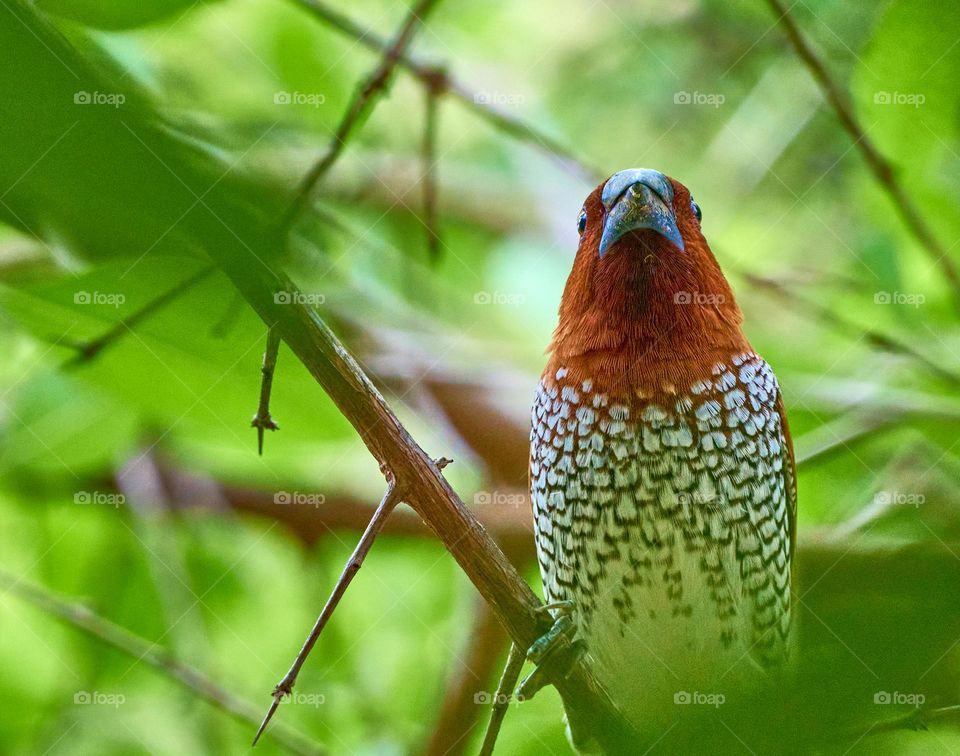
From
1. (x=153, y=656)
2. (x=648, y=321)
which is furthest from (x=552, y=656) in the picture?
(x=153, y=656)

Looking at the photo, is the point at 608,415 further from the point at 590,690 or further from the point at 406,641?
the point at 406,641

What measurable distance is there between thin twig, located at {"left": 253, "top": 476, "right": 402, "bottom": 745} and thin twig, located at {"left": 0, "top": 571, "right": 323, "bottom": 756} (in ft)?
3.65

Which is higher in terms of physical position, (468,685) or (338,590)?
(338,590)

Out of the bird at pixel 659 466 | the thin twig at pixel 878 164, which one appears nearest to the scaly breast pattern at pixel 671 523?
the bird at pixel 659 466

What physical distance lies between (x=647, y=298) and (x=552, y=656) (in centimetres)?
112

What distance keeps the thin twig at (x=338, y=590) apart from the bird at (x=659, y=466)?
1024mm

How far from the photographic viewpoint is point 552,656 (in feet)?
5.81

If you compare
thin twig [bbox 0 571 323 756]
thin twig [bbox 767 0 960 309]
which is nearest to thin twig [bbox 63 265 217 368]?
thin twig [bbox 0 571 323 756]

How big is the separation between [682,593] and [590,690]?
767 mm

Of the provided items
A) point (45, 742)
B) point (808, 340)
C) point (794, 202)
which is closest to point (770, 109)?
point (794, 202)

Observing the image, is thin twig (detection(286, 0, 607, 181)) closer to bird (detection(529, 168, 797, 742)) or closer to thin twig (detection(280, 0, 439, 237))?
thin twig (detection(280, 0, 439, 237))

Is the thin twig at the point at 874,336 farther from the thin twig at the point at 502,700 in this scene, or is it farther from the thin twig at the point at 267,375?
the thin twig at the point at 267,375

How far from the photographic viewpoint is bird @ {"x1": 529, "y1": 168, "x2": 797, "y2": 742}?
8.03 ft

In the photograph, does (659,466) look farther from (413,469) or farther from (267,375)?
(267,375)
